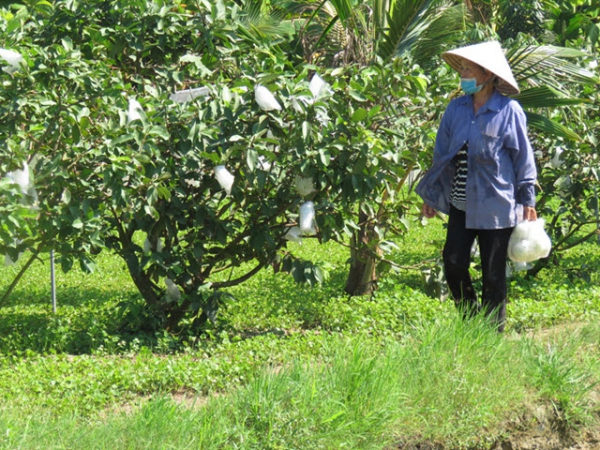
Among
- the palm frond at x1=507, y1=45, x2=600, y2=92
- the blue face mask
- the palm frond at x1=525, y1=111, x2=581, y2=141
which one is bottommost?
the palm frond at x1=525, y1=111, x2=581, y2=141

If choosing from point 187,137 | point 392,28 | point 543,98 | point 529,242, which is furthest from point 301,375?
point 392,28

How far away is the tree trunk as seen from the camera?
6.34 meters

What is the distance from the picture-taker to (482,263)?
5039 millimetres

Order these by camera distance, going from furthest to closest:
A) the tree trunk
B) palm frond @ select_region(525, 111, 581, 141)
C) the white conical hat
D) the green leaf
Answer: the tree trunk, palm frond @ select_region(525, 111, 581, 141), the green leaf, the white conical hat

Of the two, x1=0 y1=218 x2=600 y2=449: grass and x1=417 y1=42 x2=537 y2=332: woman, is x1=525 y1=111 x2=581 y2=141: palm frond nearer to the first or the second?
x1=0 y1=218 x2=600 y2=449: grass

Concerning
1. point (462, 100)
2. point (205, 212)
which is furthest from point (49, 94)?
point (462, 100)

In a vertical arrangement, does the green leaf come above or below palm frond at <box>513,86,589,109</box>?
below

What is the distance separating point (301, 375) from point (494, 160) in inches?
61.6

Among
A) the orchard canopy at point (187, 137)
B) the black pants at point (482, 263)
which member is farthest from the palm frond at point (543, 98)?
the black pants at point (482, 263)

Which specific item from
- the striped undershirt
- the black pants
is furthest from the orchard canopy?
the black pants

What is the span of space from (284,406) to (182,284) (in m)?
2.30

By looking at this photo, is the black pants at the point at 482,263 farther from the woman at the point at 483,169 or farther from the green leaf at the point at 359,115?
the green leaf at the point at 359,115

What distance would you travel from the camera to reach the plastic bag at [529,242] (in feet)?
15.6

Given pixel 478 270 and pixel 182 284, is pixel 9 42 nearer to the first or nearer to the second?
pixel 182 284
